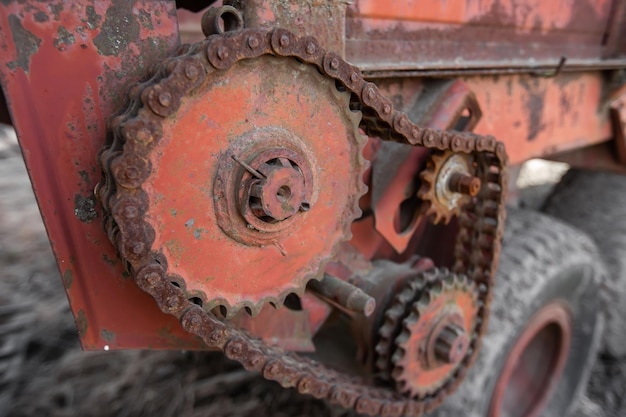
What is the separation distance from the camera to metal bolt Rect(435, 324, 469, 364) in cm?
161

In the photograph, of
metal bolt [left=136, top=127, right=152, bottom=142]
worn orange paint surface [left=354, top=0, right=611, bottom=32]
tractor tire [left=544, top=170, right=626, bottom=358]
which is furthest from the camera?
tractor tire [left=544, top=170, right=626, bottom=358]

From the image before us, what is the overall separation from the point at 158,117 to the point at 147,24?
24 centimetres

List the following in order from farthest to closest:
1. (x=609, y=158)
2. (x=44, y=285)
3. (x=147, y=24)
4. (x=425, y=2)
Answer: (x=44, y=285) → (x=609, y=158) → (x=425, y=2) → (x=147, y=24)

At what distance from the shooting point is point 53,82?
3.32 feet

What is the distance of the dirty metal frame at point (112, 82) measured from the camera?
1.00 m

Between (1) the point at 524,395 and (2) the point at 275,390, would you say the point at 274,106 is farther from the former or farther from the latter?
(1) the point at 524,395

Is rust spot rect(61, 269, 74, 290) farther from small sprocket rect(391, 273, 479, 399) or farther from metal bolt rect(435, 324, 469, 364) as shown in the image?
metal bolt rect(435, 324, 469, 364)

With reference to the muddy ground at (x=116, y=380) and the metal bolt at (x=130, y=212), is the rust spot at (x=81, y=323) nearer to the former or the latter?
the metal bolt at (x=130, y=212)

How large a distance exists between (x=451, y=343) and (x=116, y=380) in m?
1.80

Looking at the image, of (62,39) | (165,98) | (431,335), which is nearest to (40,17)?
(62,39)

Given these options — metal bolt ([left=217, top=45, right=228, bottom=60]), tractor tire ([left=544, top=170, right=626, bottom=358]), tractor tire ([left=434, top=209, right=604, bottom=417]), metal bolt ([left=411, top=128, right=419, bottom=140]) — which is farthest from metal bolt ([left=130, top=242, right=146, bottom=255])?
tractor tire ([left=544, top=170, right=626, bottom=358])

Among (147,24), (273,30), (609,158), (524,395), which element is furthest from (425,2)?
(524,395)

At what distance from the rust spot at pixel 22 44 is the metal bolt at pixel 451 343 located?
1.32 metres

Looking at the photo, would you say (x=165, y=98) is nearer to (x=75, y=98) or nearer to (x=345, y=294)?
(x=75, y=98)
